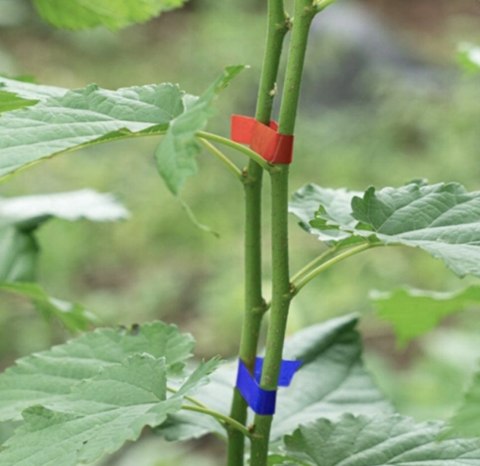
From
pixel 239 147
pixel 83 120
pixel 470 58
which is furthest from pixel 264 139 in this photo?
pixel 470 58

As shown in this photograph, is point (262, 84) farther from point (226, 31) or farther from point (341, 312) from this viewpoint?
point (226, 31)

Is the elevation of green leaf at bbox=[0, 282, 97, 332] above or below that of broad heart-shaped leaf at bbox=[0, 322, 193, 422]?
above

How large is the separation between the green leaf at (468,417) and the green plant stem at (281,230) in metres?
0.17

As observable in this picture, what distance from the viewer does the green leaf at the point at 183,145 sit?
0.54m

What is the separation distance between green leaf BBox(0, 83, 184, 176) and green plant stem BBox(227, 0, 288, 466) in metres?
0.08

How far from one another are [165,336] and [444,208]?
269mm

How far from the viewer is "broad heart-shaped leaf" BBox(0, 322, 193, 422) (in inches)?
32.0

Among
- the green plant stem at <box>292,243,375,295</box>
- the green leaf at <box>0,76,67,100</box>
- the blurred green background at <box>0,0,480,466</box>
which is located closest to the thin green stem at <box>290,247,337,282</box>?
the green plant stem at <box>292,243,375,295</box>

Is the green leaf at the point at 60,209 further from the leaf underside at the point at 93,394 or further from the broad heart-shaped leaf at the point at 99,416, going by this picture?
the broad heart-shaped leaf at the point at 99,416

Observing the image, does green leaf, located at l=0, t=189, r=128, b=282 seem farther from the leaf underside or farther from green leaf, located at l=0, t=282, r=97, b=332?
the leaf underside

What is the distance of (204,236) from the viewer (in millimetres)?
3738

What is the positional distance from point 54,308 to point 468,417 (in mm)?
662

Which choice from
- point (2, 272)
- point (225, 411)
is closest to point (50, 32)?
point (2, 272)

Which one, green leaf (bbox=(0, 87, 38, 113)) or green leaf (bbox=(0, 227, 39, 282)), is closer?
green leaf (bbox=(0, 87, 38, 113))
